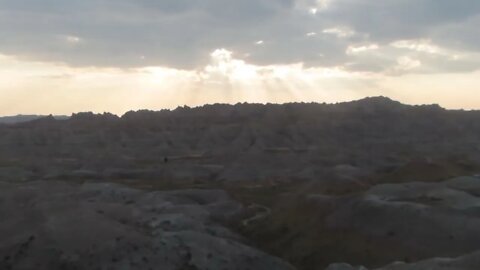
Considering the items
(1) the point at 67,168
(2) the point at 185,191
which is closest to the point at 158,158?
(1) the point at 67,168

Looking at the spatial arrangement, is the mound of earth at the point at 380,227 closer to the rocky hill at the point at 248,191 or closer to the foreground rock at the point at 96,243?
the rocky hill at the point at 248,191

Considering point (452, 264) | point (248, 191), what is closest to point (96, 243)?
point (452, 264)

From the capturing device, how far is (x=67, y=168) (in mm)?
93750

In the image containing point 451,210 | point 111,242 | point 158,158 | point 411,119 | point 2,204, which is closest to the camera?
point 111,242

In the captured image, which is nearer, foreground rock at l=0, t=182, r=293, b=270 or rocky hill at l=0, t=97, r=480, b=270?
foreground rock at l=0, t=182, r=293, b=270

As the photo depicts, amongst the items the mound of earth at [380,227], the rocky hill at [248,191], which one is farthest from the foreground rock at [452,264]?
the mound of earth at [380,227]

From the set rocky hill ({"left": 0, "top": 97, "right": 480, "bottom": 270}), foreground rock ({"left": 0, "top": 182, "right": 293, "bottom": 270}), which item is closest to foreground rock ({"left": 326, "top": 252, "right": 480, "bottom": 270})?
rocky hill ({"left": 0, "top": 97, "right": 480, "bottom": 270})

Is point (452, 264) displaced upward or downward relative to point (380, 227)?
upward

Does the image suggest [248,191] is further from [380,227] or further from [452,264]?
[452,264]

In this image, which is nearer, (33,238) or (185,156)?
(33,238)

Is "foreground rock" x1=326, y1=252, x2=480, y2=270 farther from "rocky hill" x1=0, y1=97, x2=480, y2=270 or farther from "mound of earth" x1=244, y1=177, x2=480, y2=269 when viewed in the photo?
"mound of earth" x1=244, y1=177, x2=480, y2=269

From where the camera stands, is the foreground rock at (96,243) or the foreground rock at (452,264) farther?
the foreground rock at (96,243)

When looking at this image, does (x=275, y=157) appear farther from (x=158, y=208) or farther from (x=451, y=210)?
(x=451, y=210)

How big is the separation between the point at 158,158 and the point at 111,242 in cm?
8064
